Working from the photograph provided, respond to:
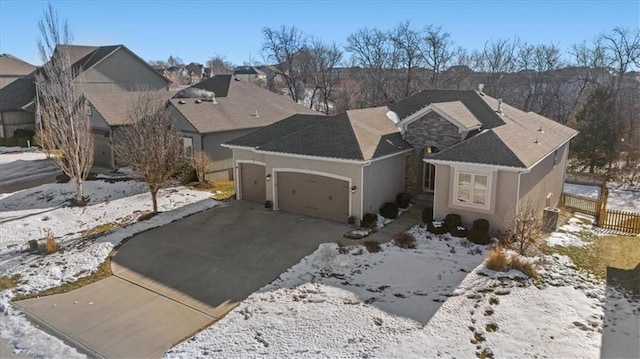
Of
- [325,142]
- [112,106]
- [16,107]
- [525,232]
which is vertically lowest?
[525,232]

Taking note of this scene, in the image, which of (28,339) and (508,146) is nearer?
(28,339)

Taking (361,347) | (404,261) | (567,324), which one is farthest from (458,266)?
(361,347)

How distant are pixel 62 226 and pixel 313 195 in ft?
34.7

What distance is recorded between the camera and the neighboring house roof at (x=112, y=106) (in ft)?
90.7

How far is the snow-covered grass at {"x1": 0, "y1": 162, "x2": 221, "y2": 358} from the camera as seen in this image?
431 inches

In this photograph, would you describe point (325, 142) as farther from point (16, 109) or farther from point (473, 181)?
point (16, 109)

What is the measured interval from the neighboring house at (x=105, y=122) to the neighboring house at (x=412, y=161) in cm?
1115

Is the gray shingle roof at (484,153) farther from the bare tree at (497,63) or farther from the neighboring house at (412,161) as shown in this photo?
the bare tree at (497,63)

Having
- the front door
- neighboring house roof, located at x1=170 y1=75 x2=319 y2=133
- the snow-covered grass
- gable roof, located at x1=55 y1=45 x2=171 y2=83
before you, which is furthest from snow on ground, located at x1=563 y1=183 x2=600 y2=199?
gable roof, located at x1=55 y1=45 x2=171 y2=83

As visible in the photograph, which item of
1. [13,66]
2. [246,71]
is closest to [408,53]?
[13,66]

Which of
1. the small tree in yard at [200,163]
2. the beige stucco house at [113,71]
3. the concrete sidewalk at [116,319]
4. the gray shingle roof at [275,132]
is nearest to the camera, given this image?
the concrete sidewalk at [116,319]

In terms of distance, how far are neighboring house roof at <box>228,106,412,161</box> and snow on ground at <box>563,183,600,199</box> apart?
14.0 metres

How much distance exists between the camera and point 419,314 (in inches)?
423

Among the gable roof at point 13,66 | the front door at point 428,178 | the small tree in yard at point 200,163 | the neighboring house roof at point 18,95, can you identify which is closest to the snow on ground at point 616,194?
the front door at point 428,178
